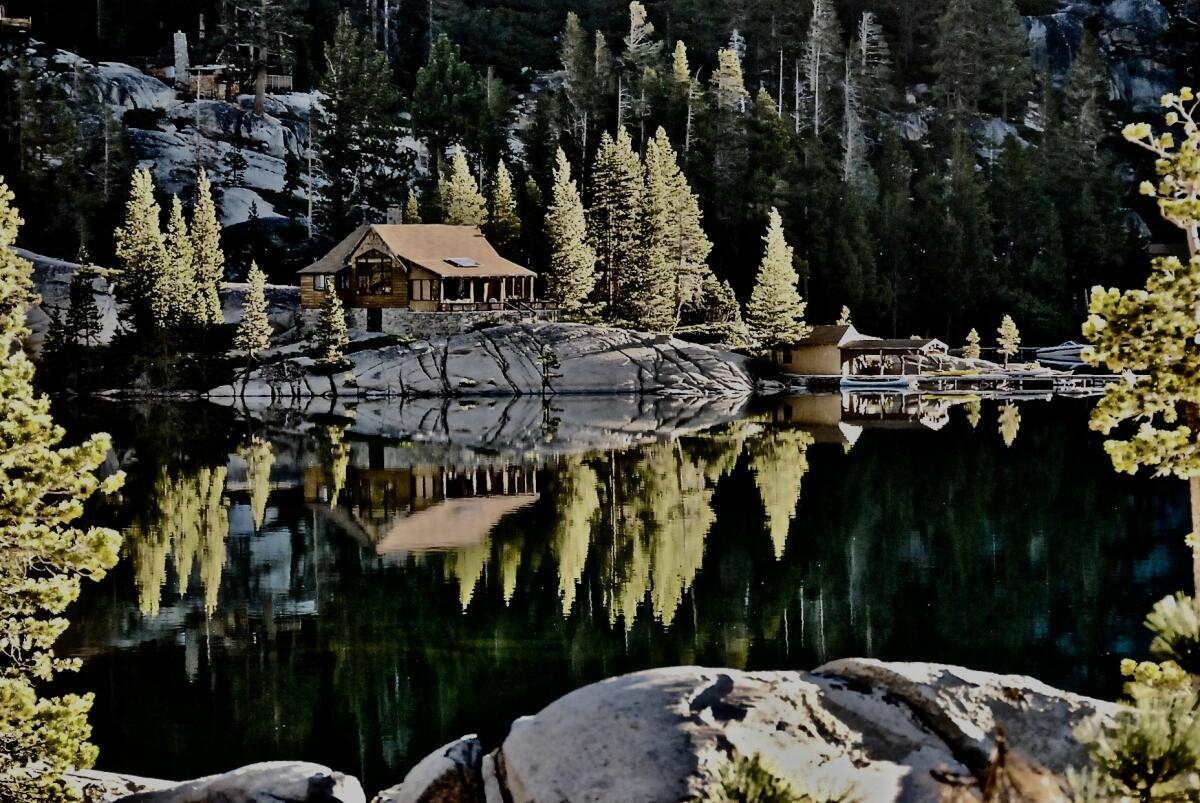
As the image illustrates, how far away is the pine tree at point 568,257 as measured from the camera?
252 feet

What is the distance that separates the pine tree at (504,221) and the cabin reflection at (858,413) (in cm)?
2046

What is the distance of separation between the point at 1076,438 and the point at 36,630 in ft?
147

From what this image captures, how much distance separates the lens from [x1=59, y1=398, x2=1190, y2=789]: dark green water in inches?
795

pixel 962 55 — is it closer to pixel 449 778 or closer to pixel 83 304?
pixel 83 304

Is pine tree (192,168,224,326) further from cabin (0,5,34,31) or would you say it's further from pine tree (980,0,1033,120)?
pine tree (980,0,1033,120)

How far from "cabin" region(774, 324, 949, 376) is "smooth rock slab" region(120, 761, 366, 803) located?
6825 cm

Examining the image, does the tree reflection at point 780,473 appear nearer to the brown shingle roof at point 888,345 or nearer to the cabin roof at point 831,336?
the brown shingle roof at point 888,345

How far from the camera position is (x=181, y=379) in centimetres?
7425

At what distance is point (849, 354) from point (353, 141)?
1405 inches

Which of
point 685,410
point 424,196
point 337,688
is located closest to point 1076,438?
point 685,410

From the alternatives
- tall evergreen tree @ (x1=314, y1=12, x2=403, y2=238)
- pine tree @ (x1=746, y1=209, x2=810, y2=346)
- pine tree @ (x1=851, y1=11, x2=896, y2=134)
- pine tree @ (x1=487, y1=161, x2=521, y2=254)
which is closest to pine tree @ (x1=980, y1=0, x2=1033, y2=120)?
pine tree @ (x1=851, y1=11, x2=896, y2=134)

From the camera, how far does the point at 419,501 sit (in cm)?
3900

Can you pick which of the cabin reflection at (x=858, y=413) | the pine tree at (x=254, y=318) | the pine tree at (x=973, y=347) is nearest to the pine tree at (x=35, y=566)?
the cabin reflection at (x=858, y=413)

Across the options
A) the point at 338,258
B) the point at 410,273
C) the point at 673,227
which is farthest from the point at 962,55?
the point at 338,258
